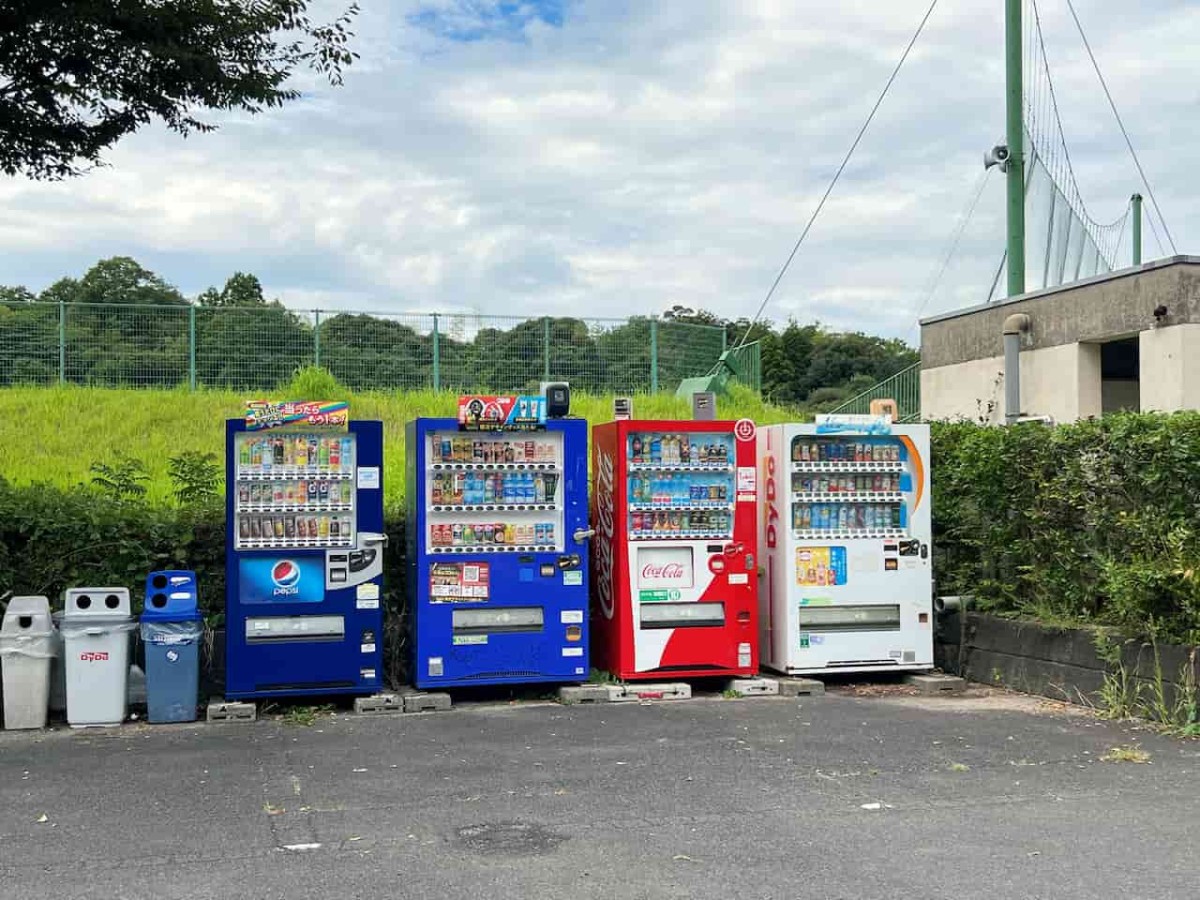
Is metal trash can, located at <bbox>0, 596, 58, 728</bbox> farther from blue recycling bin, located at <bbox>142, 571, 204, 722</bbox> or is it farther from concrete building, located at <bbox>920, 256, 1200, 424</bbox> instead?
concrete building, located at <bbox>920, 256, 1200, 424</bbox>

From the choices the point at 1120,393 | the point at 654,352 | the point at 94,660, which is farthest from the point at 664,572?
the point at 654,352

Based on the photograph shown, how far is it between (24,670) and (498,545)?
11.4ft

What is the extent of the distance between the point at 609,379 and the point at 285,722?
15080 mm

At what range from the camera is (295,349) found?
2178cm

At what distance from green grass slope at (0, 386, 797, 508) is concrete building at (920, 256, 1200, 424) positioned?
14.7 feet

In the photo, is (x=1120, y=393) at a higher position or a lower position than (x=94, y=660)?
higher

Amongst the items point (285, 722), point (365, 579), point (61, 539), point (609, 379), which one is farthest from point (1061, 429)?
point (609, 379)

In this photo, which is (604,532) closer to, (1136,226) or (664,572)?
(664,572)

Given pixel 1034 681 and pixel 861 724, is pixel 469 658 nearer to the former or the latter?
pixel 861 724

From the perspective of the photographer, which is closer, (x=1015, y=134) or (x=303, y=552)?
(x=303, y=552)

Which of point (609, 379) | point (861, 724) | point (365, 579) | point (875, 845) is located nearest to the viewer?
point (875, 845)

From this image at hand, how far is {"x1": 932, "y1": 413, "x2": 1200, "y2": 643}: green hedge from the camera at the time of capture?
8.33 m

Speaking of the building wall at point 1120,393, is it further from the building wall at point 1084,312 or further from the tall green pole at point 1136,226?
the tall green pole at point 1136,226

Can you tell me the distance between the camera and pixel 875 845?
549cm
